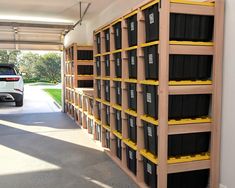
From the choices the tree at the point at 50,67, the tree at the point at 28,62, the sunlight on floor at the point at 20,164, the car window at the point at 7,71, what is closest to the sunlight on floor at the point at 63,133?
the sunlight on floor at the point at 20,164

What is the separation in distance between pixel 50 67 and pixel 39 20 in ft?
80.4

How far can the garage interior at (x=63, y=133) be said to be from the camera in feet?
9.16

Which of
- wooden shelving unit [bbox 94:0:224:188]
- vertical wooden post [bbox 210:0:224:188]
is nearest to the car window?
wooden shelving unit [bbox 94:0:224:188]

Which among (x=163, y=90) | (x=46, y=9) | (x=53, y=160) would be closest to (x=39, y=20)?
(x=46, y=9)

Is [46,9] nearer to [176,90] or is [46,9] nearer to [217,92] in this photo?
[176,90]

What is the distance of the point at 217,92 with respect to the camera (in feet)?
9.28

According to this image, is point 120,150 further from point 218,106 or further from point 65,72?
point 65,72

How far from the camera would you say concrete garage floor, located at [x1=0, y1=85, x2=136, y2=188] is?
11.3 feet

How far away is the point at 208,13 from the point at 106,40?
2048 mm

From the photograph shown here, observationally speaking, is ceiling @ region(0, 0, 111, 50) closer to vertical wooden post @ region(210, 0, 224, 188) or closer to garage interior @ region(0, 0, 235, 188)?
garage interior @ region(0, 0, 235, 188)

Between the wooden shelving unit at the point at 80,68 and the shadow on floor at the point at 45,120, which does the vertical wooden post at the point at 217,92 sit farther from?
the wooden shelving unit at the point at 80,68

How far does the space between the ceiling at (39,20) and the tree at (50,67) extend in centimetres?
2162

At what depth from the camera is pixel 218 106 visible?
283 centimetres

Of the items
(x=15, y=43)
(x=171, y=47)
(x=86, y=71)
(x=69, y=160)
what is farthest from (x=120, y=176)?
(x=15, y=43)
